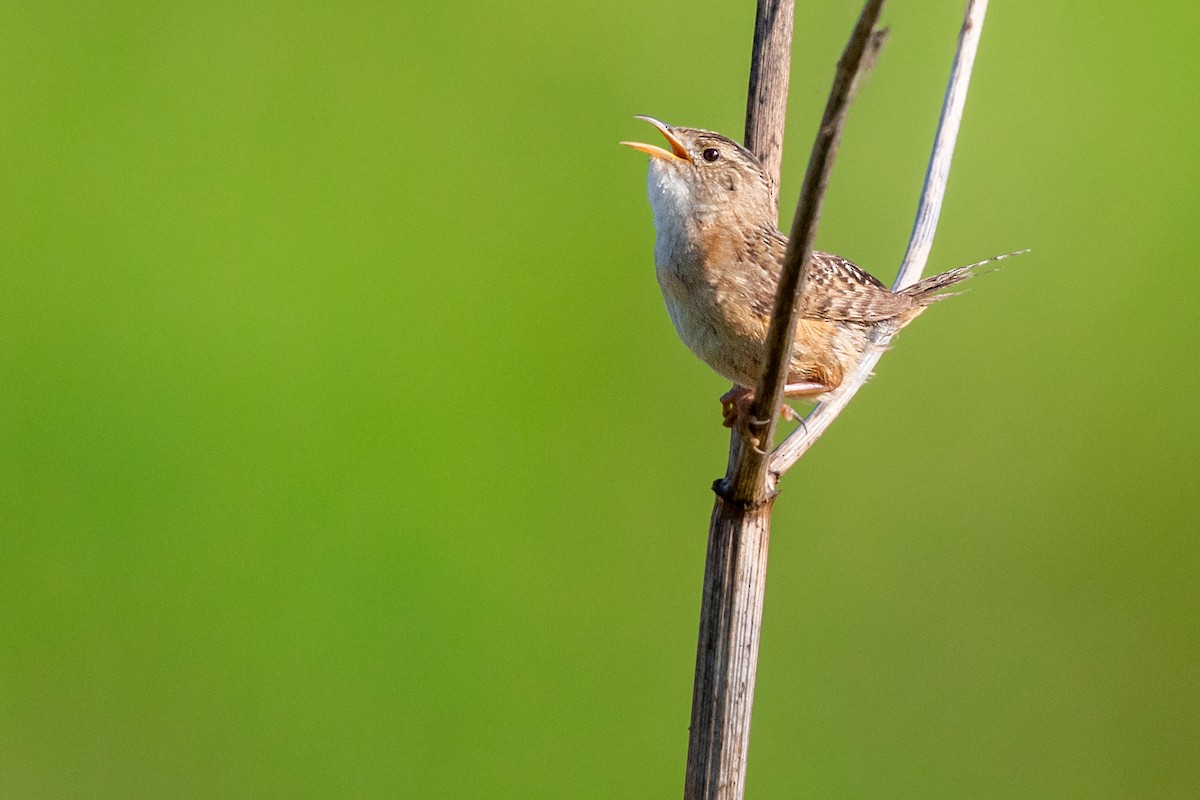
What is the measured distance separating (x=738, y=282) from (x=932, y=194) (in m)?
0.55

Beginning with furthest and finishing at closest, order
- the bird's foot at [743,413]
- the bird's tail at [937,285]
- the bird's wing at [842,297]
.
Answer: the bird's tail at [937,285], the bird's wing at [842,297], the bird's foot at [743,413]

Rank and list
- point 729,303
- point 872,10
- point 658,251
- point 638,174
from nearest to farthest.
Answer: point 872,10
point 729,303
point 658,251
point 638,174

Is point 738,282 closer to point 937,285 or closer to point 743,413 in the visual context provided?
point 937,285

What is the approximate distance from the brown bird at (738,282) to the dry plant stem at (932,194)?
0.17 metres

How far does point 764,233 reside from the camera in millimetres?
3098

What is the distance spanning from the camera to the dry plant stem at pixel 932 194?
236 cm

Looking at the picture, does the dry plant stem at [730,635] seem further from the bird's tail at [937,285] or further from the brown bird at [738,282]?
the bird's tail at [937,285]

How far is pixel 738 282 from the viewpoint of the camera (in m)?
2.84

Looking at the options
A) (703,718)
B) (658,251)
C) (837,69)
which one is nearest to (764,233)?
(658,251)

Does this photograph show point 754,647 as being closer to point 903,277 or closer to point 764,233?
point 903,277

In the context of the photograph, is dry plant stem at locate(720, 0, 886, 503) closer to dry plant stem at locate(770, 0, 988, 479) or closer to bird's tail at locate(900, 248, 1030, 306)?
dry plant stem at locate(770, 0, 988, 479)

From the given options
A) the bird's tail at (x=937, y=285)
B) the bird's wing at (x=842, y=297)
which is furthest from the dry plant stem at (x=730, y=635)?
the bird's tail at (x=937, y=285)

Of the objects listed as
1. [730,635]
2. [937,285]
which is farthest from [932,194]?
[730,635]

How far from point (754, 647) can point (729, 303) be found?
1.00m
